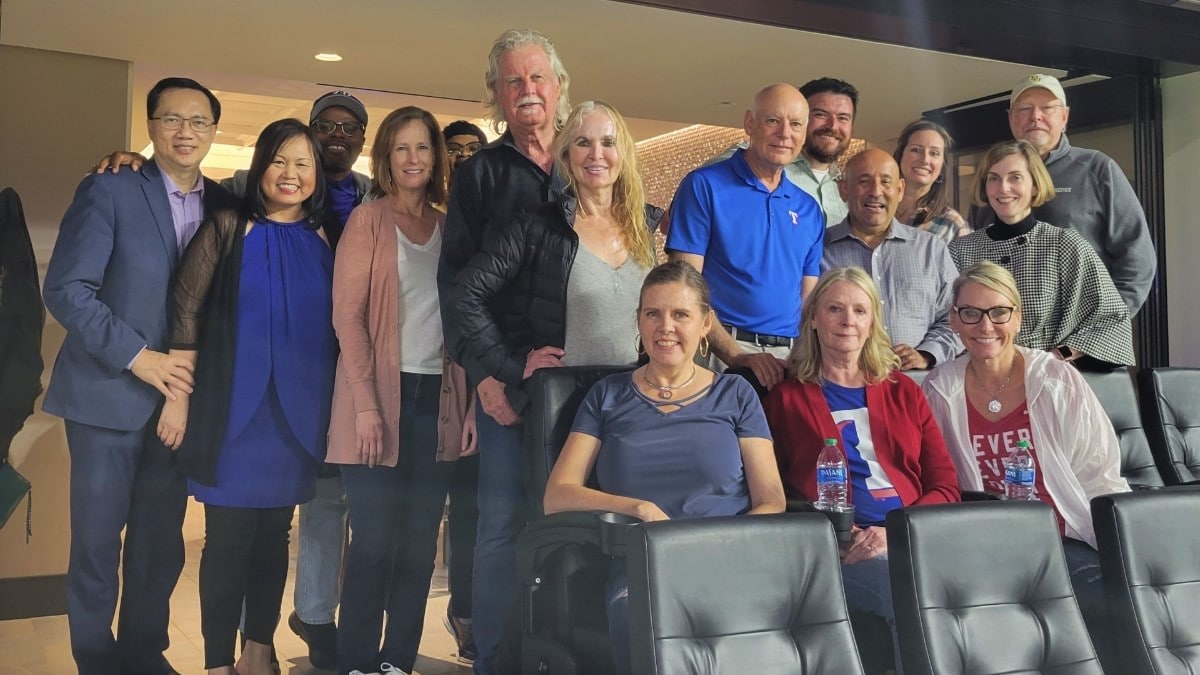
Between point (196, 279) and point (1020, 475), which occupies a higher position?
point (196, 279)

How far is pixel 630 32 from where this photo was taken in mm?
3977

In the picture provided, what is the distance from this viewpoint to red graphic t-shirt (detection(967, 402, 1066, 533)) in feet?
9.84

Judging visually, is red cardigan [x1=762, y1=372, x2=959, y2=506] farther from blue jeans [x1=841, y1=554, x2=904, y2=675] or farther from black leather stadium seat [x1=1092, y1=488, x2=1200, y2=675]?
black leather stadium seat [x1=1092, y1=488, x2=1200, y2=675]

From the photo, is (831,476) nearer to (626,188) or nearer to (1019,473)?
(1019,473)

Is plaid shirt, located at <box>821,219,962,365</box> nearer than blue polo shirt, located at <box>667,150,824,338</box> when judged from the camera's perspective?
No

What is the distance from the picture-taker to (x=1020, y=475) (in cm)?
294

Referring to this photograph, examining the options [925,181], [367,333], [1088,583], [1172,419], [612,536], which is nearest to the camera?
[612,536]

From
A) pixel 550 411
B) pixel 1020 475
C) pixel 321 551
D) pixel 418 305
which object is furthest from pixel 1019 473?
pixel 321 551

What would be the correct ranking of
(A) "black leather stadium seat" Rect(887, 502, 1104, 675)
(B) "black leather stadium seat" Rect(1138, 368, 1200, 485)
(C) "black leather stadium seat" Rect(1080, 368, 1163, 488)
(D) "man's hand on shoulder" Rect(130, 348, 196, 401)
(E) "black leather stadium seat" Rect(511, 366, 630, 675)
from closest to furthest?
(A) "black leather stadium seat" Rect(887, 502, 1104, 675) < (E) "black leather stadium seat" Rect(511, 366, 630, 675) < (D) "man's hand on shoulder" Rect(130, 348, 196, 401) < (C) "black leather stadium seat" Rect(1080, 368, 1163, 488) < (B) "black leather stadium seat" Rect(1138, 368, 1200, 485)

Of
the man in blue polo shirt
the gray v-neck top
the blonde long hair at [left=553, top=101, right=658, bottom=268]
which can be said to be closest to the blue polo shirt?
the man in blue polo shirt

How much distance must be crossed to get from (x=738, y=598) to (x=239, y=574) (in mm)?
1763

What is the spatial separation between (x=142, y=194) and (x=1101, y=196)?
126 inches

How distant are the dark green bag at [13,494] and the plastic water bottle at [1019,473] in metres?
2.52

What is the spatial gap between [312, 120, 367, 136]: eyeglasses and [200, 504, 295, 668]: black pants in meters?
1.09
